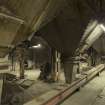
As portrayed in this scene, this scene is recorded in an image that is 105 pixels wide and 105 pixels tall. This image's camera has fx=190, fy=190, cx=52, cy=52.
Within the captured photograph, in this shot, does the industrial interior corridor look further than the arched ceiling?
No

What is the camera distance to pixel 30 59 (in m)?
12.7

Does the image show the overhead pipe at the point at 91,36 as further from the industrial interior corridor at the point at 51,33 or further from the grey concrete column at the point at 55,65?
the grey concrete column at the point at 55,65

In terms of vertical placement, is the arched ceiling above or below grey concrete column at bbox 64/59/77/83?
above

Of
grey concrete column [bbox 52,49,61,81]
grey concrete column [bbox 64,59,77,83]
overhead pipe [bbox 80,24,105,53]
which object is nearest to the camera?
grey concrete column [bbox 64,59,77,83]

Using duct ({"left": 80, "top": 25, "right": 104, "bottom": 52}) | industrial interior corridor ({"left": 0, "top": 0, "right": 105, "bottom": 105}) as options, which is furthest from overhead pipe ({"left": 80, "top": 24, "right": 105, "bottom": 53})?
industrial interior corridor ({"left": 0, "top": 0, "right": 105, "bottom": 105})

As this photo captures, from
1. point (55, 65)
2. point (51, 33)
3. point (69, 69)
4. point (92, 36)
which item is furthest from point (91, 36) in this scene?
point (55, 65)

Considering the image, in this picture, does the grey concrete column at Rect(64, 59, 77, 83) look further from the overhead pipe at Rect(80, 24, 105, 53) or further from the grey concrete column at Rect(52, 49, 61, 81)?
the grey concrete column at Rect(52, 49, 61, 81)

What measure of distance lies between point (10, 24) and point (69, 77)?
3186 mm

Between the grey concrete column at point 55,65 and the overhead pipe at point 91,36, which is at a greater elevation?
the overhead pipe at point 91,36

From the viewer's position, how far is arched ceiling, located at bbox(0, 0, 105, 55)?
2.32 metres

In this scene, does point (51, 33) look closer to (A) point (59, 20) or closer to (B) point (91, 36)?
(A) point (59, 20)

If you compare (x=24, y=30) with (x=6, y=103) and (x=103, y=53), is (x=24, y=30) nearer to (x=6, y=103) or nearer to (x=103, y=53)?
(x=6, y=103)

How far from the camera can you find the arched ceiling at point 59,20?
2318 millimetres

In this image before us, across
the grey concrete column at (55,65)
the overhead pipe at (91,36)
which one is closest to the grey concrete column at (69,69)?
the overhead pipe at (91,36)
